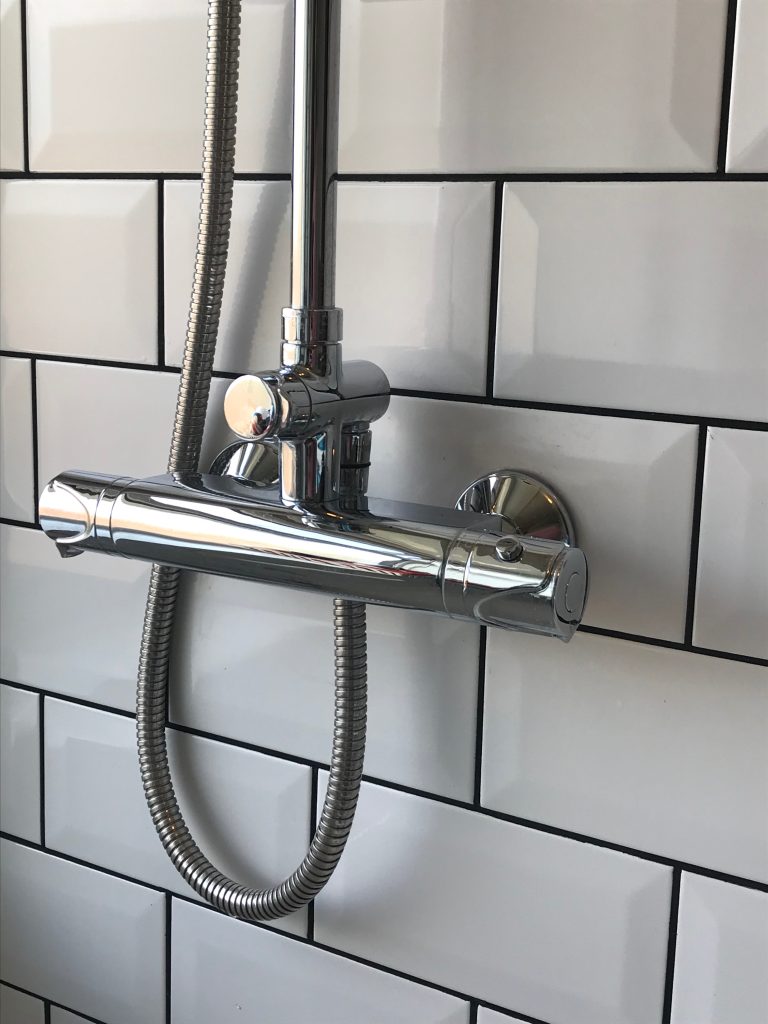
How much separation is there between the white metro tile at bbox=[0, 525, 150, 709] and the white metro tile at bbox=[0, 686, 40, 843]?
17mm

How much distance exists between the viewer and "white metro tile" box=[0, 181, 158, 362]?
64cm

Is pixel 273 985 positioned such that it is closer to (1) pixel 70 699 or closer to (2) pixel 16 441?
(1) pixel 70 699

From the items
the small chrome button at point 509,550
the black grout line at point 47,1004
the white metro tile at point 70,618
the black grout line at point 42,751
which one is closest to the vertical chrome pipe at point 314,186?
the small chrome button at point 509,550

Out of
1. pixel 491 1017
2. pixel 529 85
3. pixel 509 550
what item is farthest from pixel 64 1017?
pixel 529 85

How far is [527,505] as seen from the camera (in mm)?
532

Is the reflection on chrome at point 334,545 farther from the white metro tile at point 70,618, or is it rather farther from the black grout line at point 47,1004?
the black grout line at point 47,1004

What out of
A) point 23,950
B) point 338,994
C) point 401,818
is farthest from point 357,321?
point 23,950

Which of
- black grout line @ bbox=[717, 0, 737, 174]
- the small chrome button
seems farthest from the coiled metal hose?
black grout line @ bbox=[717, 0, 737, 174]

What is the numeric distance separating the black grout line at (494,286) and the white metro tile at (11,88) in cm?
32

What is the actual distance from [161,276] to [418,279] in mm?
166

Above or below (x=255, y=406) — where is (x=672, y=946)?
below

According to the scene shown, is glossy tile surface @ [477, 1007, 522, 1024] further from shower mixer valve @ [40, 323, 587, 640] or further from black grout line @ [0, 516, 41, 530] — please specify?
black grout line @ [0, 516, 41, 530]

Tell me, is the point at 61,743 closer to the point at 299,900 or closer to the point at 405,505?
the point at 299,900

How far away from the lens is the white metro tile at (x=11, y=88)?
2.15 ft
